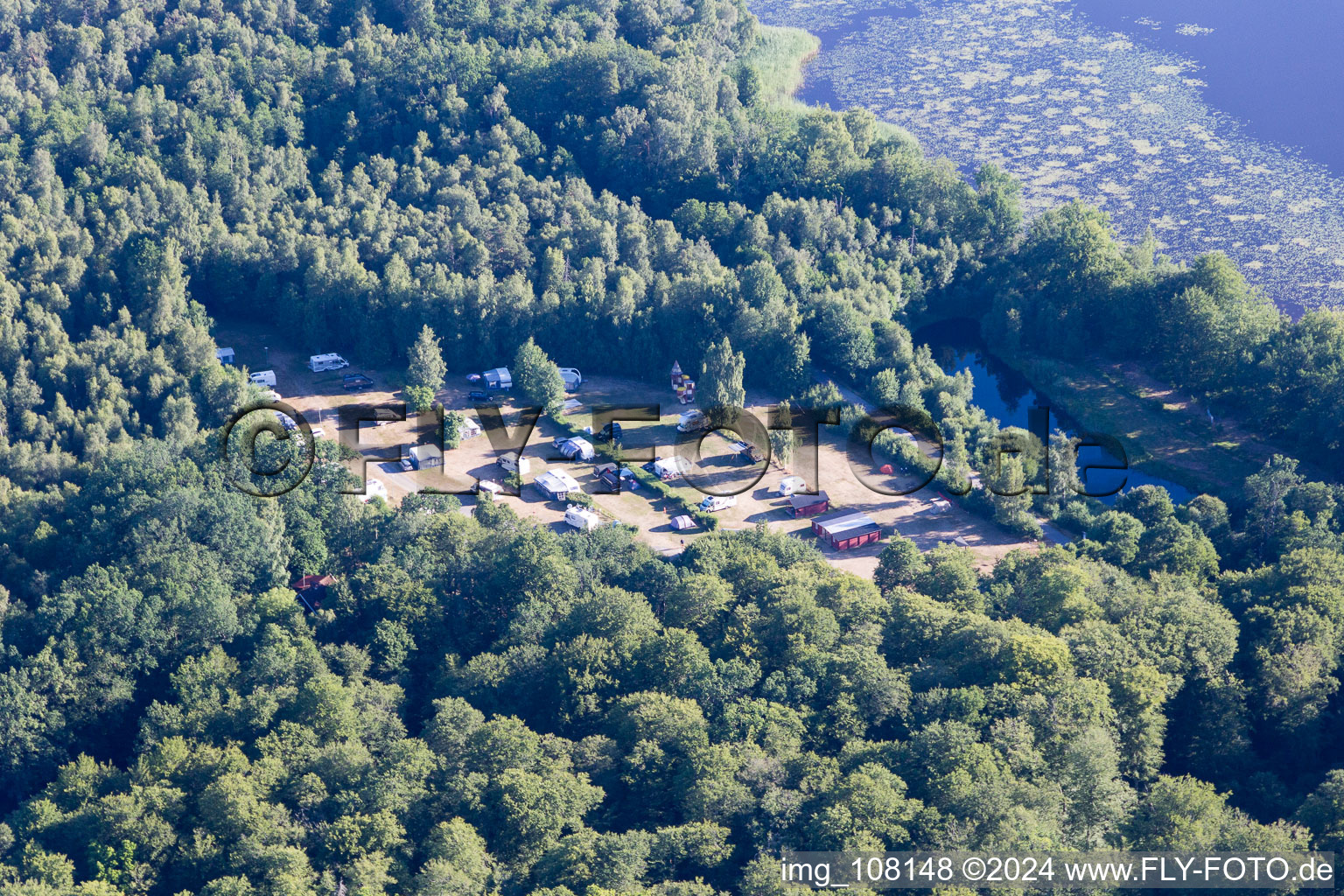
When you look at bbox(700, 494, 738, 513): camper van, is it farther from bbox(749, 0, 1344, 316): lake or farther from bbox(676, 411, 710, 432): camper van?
bbox(749, 0, 1344, 316): lake

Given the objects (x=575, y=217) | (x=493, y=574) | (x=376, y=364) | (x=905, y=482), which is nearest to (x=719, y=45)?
(x=575, y=217)

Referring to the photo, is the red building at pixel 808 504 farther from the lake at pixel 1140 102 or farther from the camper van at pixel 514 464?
the lake at pixel 1140 102

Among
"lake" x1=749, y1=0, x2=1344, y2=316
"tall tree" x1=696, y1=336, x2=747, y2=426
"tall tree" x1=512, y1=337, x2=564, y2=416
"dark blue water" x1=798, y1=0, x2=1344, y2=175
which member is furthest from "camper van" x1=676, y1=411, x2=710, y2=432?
"dark blue water" x1=798, y1=0, x2=1344, y2=175

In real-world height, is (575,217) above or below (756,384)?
above

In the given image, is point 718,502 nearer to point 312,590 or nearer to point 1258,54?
point 312,590

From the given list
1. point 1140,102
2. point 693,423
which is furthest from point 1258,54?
point 693,423

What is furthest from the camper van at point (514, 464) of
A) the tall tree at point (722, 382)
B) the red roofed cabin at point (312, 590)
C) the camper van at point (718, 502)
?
the red roofed cabin at point (312, 590)

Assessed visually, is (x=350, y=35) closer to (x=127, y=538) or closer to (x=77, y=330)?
(x=77, y=330)
